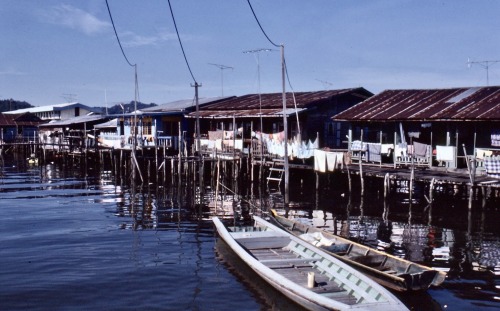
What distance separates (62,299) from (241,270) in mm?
4367

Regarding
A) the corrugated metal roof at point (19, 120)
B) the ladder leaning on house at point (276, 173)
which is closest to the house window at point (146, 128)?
the ladder leaning on house at point (276, 173)

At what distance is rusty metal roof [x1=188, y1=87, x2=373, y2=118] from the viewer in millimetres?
33594

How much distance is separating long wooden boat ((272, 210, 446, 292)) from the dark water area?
44 cm

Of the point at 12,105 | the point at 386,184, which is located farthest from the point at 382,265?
the point at 12,105

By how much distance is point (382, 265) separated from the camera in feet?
38.8

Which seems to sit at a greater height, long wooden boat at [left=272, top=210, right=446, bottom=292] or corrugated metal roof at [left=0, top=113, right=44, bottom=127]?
corrugated metal roof at [left=0, top=113, right=44, bottom=127]

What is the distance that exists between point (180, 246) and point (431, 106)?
665 inches

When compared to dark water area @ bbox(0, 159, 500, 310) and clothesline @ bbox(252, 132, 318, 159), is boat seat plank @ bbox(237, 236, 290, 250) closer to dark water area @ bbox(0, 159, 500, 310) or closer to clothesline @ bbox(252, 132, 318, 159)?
dark water area @ bbox(0, 159, 500, 310)

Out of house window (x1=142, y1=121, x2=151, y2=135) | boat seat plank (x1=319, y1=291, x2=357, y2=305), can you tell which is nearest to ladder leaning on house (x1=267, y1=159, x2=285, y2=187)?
house window (x1=142, y1=121, x2=151, y2=135)

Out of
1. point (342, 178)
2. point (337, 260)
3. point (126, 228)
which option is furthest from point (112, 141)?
point (337, 260)

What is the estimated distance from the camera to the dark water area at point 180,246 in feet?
36.7

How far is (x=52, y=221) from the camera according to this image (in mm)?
20391

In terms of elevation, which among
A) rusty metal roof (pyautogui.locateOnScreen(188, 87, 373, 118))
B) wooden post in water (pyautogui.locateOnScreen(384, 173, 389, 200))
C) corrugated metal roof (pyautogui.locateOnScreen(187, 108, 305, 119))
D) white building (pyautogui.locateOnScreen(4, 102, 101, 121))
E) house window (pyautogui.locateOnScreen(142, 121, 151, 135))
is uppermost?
white building (pyautogui.locateOnScreen(4, 102, 101, 121))

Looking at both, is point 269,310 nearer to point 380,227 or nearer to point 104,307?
point 104,307
